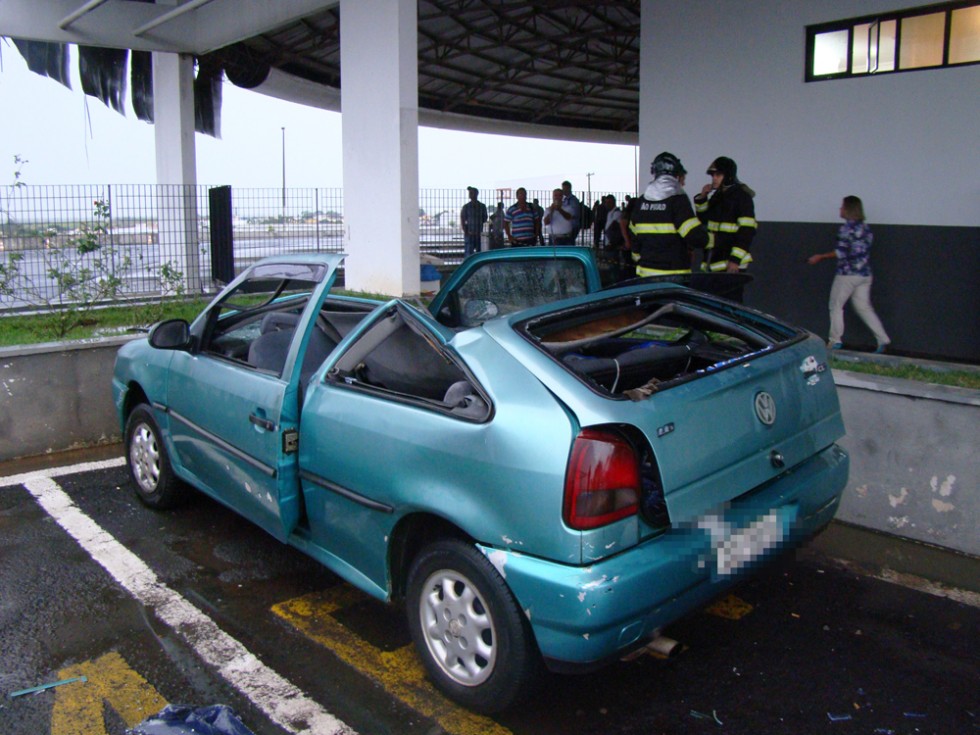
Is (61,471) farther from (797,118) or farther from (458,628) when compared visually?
(797,118)

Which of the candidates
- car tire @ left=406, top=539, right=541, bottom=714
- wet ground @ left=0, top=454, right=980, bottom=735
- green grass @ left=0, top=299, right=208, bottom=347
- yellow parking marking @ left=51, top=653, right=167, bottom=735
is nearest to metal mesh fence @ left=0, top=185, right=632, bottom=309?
green grass @ left=0, top=299, right=208, bottom=347

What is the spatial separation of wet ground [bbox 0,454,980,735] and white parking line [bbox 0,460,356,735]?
0.09 feet

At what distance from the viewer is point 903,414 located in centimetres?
474

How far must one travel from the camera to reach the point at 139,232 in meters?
11.9

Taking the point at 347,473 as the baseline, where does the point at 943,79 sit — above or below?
above

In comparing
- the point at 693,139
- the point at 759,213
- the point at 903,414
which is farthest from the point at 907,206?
the point at 903,414

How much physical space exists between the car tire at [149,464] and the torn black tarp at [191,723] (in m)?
2.53

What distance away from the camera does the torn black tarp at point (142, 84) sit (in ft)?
53.5

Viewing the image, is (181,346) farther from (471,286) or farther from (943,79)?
(943,79)

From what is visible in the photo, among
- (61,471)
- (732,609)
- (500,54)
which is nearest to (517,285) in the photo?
(732,609)

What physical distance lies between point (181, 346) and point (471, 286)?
165 cm

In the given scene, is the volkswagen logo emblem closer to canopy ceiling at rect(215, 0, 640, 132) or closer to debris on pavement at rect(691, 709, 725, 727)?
debris on pavement at rect(691, 709, 725, 727)

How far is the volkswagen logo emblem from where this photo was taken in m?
3.27

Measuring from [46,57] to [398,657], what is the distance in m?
14.8
